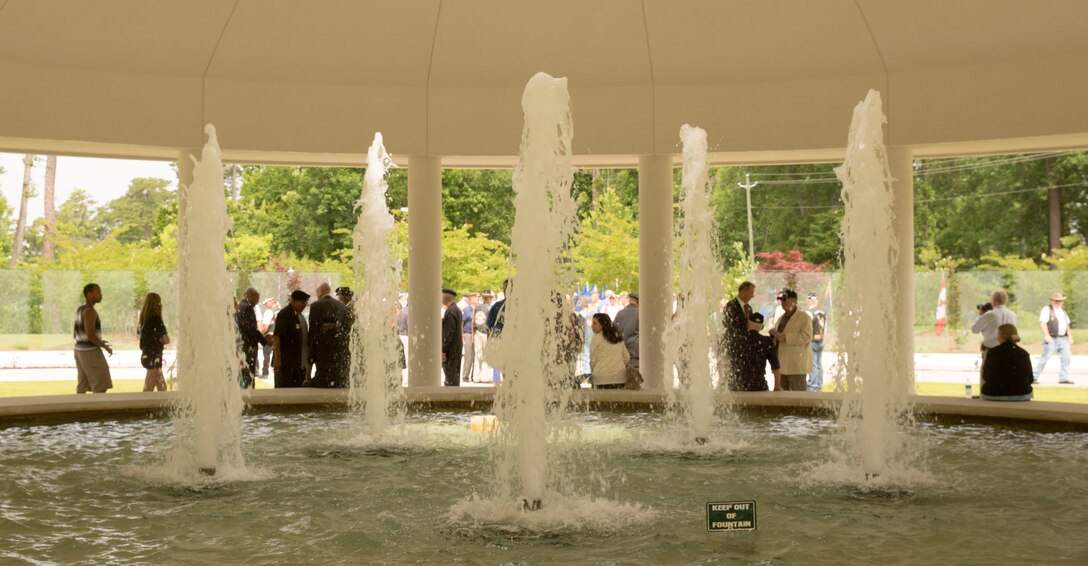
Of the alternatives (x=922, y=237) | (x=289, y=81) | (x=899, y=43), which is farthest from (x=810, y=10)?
(x=922, y=237)

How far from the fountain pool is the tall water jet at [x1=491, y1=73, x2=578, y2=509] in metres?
0.47

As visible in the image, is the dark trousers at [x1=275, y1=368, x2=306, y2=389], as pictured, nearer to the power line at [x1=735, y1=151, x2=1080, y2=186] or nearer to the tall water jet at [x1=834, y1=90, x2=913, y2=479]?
the tall water jet at [x1=834, y1=90, x2=913, y2=479]

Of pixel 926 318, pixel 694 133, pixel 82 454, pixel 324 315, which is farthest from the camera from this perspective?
pixel 926 318

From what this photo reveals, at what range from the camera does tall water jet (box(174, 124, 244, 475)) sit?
26.8 ft

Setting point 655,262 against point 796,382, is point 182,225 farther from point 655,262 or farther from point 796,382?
point 796,382

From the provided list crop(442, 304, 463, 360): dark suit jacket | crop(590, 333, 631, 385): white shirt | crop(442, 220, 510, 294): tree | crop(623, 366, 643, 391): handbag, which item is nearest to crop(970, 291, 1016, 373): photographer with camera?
crop(623, 366, 643, 391): handbag

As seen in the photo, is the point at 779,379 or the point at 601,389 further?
the point at 779,379

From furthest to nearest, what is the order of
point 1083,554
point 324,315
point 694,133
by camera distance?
Result: point 324,315, point 694,133, point 1083,554

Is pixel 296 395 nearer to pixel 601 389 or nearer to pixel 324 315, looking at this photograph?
pixel 324 315

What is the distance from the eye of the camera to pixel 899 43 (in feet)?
46.8

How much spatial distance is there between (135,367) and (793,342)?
12.4 metres

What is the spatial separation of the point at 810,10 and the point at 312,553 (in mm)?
11202

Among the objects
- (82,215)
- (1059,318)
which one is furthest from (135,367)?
(82,215)

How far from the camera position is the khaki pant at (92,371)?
1261cm
